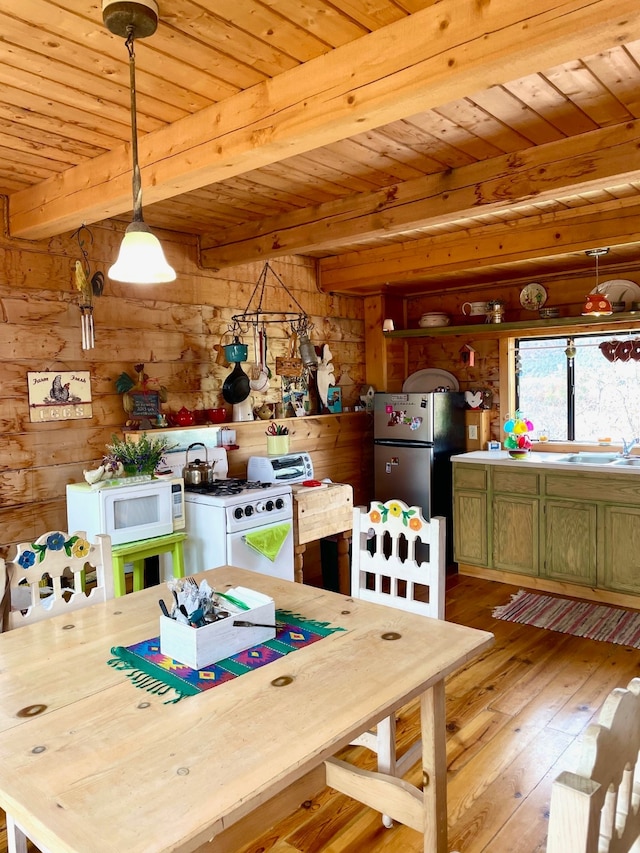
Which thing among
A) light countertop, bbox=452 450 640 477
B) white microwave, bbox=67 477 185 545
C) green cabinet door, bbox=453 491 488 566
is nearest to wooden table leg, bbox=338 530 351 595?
green cabinet door, bbox=453 491 488 566

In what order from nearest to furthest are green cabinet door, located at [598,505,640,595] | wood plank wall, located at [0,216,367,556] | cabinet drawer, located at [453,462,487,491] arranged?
wood plank wall, located at [0,216,367,556] → green cabinet door, located at [598,505,640,595] → cabinet drawer, located at [453,462,487,491]

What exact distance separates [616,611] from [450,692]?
1.64m

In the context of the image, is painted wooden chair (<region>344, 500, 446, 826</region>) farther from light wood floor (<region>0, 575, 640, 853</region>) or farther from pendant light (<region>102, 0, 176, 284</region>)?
pendant light (<region>102, 0, 176, 284</region>)

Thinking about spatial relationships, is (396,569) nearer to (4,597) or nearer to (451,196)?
(4,597)

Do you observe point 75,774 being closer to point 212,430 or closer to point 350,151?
point 350,151

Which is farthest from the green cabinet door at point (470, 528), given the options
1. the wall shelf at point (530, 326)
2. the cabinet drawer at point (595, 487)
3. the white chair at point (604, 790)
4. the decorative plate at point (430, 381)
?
the white chair at point (604, 790)

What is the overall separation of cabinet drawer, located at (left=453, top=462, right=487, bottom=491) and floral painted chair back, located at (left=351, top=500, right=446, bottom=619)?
236 cm

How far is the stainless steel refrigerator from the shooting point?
489 centimetres

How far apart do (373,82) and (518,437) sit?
3452 millimetres

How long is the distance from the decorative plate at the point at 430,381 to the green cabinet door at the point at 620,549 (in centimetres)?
186

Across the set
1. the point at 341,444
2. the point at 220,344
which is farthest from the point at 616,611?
the point at 220,344

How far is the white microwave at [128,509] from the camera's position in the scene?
10.1ft

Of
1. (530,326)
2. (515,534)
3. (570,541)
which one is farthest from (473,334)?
(570,541)

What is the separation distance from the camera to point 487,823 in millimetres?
2098
